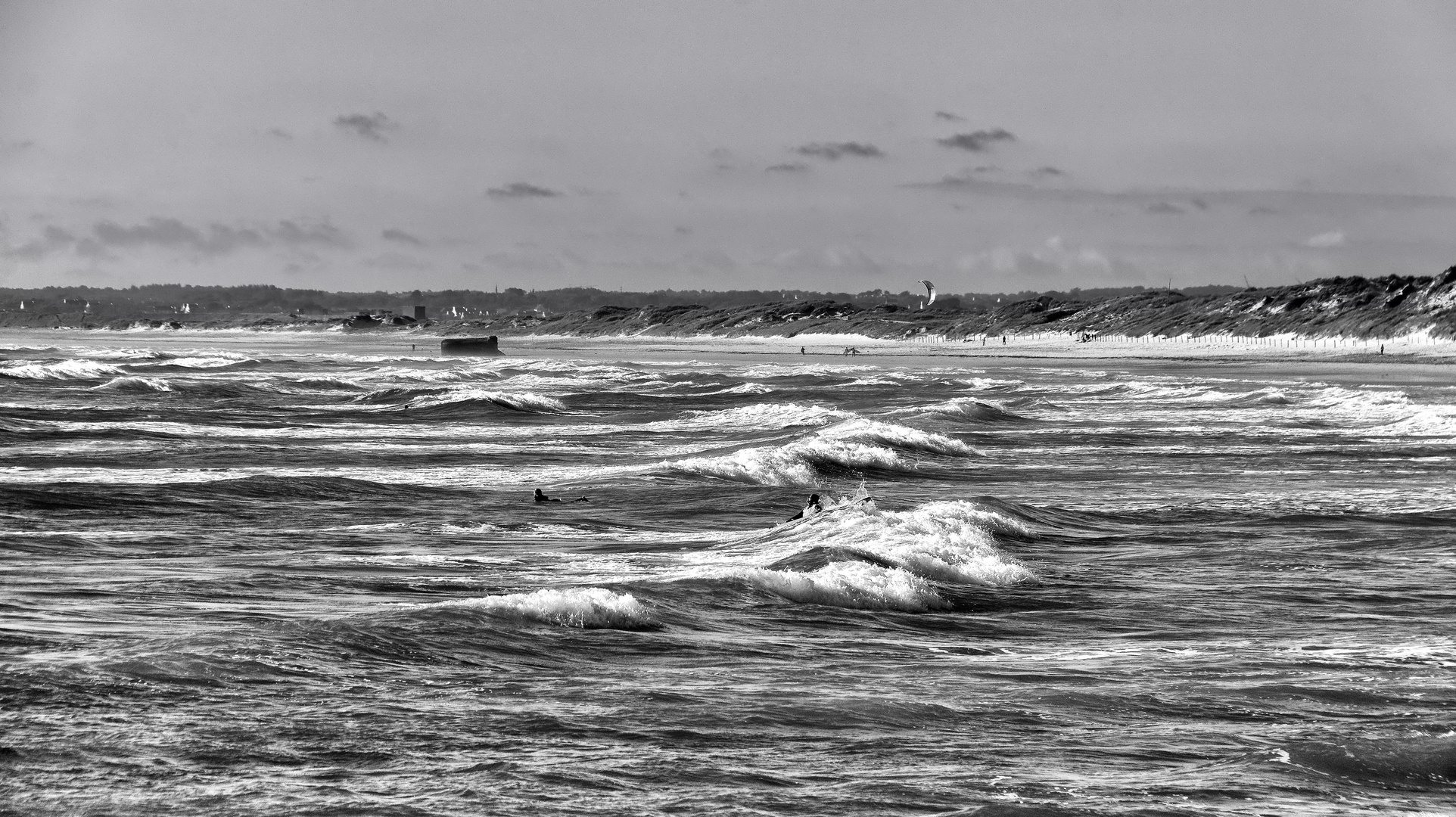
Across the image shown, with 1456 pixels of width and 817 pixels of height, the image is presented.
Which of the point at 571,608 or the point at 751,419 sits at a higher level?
the point at 571,608

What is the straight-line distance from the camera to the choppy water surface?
7.80m

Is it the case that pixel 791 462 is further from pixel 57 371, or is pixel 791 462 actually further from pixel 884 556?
pixel 57 371

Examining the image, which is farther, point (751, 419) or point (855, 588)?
point (751, 419)

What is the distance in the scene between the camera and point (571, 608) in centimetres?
1240

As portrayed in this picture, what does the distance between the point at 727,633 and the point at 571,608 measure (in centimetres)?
128

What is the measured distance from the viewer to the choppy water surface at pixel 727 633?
780 cm

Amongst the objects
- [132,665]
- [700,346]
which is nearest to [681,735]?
[132,665]

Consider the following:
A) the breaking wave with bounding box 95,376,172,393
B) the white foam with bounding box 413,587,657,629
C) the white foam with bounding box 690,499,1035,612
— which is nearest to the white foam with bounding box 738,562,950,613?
the white foam with bounding box 690,499,1035,612

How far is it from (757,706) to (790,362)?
369 ft

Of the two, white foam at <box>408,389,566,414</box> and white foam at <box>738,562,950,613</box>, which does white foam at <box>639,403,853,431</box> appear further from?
white foam at <box>738,562,950,613</box>

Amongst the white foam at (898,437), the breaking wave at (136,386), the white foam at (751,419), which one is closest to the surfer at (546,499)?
the white foam at (898,437)

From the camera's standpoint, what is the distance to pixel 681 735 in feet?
28.7

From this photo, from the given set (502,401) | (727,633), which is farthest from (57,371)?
(727,633)

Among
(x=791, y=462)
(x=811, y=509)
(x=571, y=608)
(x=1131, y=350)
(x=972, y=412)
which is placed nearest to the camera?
(x=571, y=608)
